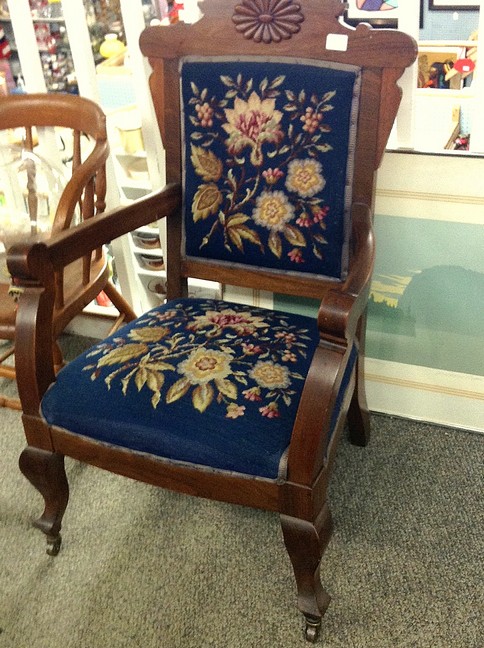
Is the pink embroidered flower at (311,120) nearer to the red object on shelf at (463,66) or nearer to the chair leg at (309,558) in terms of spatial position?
the red object on shelf at (463,66)

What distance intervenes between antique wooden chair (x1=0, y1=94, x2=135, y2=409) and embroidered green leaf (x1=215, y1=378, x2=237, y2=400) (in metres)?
0.47

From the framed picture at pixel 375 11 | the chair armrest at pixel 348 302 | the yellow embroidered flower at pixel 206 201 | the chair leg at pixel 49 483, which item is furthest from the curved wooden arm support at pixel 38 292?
the framed picture at pixel 375 11

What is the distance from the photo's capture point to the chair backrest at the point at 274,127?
1.14m

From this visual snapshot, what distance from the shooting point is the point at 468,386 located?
1576 millimetres

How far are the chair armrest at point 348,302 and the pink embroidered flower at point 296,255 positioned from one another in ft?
0.62

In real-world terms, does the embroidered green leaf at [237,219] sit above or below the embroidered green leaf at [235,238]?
above

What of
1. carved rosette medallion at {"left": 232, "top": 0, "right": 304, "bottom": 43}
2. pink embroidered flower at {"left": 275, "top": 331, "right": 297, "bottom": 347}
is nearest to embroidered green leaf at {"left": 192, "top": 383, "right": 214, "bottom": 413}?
pink embroidered flower at {"left": 275, "top": 331, "right": 297, "bottom": 347}

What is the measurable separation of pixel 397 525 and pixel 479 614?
25 cm

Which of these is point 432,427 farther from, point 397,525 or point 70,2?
point 70,2

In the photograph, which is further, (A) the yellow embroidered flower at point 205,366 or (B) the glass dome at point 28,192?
(B) the glass dome at point 28,192

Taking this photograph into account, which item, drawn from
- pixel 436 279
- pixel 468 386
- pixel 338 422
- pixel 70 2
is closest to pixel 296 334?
pixel 338 422

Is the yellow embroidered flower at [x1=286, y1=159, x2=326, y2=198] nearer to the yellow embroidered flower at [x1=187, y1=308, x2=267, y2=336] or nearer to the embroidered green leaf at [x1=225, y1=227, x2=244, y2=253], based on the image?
the embroidered green leaf at [x1=225, y1=227, x2=244, y2=253]

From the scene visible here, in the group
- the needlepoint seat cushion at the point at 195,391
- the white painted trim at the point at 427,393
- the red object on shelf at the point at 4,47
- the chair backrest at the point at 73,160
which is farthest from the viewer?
the red object on shelf at the point at 4,47

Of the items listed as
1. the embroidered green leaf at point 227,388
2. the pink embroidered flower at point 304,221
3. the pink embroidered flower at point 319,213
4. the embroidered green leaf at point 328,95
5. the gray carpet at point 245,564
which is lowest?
the gray carpet at point 245,564
